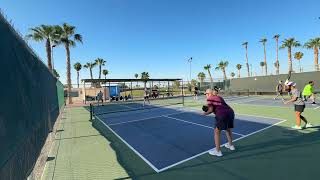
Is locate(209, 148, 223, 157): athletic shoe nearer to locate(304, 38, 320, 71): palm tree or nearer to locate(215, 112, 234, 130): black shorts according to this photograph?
locate(215, 112, 234, 130): black shorts

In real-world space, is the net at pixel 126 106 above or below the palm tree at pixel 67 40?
below

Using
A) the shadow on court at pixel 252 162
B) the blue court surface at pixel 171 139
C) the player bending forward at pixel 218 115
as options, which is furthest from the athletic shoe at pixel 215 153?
the blue court surface at pixel 171 139

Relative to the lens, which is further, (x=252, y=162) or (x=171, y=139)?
(x=171, y=139)

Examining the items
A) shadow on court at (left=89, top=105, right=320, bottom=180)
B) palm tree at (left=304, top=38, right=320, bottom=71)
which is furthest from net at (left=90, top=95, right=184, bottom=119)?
palm tree at (left=304, top=38, right=320, bottom=71)

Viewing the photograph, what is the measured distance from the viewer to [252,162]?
5914mm

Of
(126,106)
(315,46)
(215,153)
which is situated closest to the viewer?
(215,153)

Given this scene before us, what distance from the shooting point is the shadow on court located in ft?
17.2

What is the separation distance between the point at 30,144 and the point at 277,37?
65986 mm

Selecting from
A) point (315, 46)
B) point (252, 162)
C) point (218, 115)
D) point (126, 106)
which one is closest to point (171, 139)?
point (218, 115)

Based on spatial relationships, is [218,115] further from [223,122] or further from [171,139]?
[171,139]

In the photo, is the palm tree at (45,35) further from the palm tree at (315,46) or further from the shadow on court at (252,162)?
the palm tree at (315,46)

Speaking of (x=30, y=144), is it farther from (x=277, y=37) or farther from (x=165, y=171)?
(x=277, y=37)

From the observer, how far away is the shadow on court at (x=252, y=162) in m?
5.25

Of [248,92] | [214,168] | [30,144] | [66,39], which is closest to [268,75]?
[248,92]
